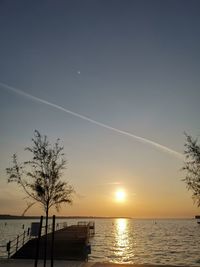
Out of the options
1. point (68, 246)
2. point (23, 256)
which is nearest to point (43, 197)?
point (23, 256)

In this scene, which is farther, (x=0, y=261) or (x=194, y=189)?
(x=0, y=261)

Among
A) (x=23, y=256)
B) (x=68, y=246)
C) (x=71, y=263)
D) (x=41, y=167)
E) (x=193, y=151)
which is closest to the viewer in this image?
(x=193, y=151)

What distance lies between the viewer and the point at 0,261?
79.4 ft

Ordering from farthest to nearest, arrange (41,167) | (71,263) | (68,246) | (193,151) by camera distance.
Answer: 1. (68,246)
2. (71,263)
3. (41,167)
4. (193,151)

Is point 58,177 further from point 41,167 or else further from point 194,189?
point 194,189

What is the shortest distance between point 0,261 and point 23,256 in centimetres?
407

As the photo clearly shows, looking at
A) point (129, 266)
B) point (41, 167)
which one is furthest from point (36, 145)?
point (129, 266)

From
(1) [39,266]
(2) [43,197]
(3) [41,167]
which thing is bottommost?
(1) [39,266]

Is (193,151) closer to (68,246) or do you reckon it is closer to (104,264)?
(104,264)

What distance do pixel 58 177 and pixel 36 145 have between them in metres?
2.41

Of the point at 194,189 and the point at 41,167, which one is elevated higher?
the point at 41,167

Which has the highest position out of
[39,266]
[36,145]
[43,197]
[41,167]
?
[36,145]

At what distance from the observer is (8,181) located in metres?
21.7

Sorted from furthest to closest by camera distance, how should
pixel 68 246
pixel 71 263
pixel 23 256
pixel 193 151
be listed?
pixel 68 246, pixel 23 256, pixel 71 263, pixel 193 151
